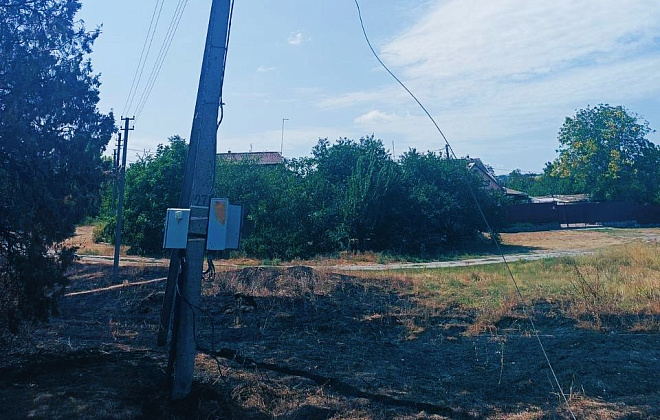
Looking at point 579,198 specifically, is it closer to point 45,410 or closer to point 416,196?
point 416,196

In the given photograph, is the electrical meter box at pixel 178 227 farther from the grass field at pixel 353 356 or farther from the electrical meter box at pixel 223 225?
the grass field at pixel 353 356

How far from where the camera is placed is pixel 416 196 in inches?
1276

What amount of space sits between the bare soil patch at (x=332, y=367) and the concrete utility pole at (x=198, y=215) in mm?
382

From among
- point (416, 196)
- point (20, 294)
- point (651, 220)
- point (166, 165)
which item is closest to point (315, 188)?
point (416, 196)

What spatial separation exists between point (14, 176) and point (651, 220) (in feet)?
185

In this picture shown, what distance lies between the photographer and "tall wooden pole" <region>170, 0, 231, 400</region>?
5.29 metres

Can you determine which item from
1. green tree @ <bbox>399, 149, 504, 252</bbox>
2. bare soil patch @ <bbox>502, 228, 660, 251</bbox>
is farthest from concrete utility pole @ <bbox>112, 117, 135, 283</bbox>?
bare soil patch @ <bbox>502, 228, 660, 251</bbox>

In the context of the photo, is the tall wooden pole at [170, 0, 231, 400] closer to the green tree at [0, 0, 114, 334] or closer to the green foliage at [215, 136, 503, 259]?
the green tree at [0, 0, 114, 334]

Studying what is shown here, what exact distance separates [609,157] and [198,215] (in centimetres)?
5958

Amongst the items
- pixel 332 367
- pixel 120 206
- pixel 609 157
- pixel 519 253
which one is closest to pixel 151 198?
pixel 120 206

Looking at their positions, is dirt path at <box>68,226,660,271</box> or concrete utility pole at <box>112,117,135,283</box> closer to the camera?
concrete utility pole at <box>112,117,135,283</box>

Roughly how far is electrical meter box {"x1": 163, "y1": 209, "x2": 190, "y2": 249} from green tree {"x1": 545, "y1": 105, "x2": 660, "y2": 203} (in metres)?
58.3

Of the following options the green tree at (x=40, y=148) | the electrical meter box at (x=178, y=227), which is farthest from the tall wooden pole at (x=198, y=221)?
the green tree at (x=40, y=148)

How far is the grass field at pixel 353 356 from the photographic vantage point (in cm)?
529
